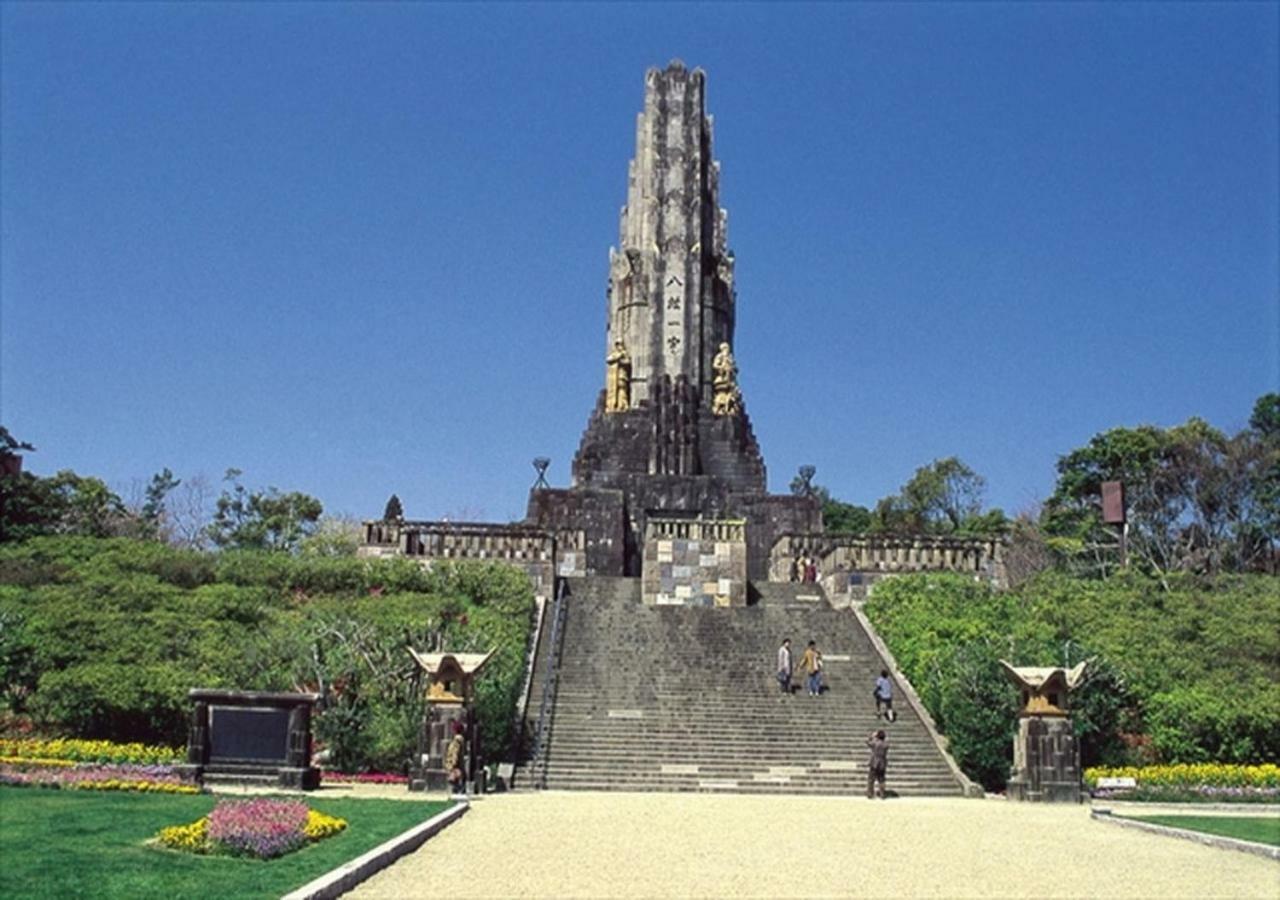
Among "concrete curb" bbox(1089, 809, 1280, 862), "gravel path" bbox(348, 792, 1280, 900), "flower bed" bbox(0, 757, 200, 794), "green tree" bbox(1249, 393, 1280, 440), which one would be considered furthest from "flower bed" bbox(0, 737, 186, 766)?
"green tree" bbox(1249, 393, 1280, 440)

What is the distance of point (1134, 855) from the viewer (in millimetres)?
14383

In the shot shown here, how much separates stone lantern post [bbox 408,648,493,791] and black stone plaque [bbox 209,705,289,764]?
2.25 m

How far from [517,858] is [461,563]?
66.6ft

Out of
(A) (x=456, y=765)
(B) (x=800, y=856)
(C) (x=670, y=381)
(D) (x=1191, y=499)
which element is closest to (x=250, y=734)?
(A) (x=456, y=765)

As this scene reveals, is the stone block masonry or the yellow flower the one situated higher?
the stone block masonry

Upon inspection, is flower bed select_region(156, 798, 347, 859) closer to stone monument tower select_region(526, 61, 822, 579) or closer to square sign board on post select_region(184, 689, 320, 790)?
square sign board on post select_region(184, 689, 320, 790)

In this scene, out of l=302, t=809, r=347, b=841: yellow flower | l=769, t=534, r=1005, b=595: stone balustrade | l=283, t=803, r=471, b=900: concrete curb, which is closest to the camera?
l=283, t=803, r=471, b=900: concrete curb

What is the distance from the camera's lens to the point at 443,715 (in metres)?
20.6

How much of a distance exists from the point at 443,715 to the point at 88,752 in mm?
5695

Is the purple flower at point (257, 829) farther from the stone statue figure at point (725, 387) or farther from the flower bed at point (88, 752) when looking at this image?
the stone statue figure at point (725, 387)

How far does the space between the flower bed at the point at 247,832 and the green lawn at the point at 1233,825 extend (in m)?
11.0

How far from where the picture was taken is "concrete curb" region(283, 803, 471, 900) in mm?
10298

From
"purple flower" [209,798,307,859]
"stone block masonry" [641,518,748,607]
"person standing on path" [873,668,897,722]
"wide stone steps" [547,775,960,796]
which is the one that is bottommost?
"wide stone steps" [547,775,960,796]

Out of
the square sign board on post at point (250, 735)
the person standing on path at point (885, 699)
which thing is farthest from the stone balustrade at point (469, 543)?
the square sign board on post at point (250, 735)
